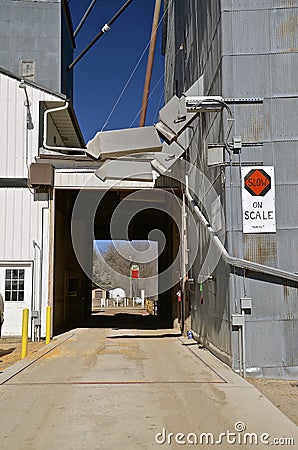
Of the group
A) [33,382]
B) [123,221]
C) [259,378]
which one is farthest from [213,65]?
[123,221]

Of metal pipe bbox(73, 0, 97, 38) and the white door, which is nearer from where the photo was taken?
the white door

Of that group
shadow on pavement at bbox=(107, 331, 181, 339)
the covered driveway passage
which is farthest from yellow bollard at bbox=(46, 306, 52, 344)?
shadow on pavement at bbox=(107, 331, 181, 339)

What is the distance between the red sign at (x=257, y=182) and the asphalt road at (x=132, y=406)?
271cm

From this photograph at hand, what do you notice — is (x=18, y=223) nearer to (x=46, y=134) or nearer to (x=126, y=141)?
(x=46, y=134)

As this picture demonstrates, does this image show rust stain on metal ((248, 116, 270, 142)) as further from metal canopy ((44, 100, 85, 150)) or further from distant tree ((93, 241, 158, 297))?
distant tree ((93, 241, 158, 297))

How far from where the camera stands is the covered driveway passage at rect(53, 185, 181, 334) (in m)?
16.9

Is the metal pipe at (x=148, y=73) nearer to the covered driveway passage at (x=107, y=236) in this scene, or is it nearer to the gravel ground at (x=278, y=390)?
the covered driveway passage at (x=107, y=236)

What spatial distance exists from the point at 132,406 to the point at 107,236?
23.0 meters

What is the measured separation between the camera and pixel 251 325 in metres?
8.42

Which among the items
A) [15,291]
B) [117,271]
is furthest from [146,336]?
[117,271]

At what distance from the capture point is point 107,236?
29.2 m

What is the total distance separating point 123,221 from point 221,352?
15.2 meters

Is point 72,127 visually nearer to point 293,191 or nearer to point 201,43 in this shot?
point 201,43

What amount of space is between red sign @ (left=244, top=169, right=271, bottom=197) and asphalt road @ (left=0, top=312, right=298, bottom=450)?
2.71m
